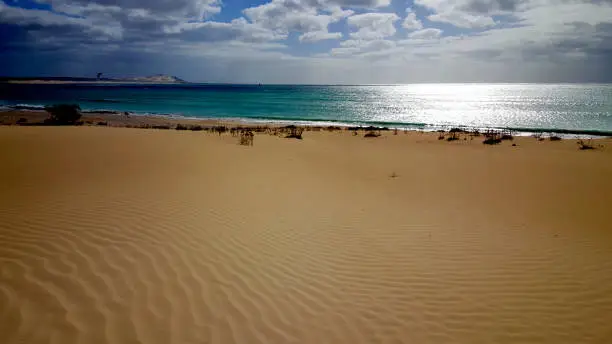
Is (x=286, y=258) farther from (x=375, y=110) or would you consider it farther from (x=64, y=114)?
(x=375, y=110)

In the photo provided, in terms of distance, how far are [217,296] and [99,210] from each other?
132 inches

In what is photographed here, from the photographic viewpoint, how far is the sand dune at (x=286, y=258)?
12.2ft

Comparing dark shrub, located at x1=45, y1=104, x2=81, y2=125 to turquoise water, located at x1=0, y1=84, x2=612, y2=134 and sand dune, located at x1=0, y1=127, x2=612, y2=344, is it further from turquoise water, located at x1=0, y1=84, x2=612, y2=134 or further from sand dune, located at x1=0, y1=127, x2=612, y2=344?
sand dune, located at x1=0, y1=127, x2=612, y2=344

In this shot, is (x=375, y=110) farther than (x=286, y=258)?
Yes

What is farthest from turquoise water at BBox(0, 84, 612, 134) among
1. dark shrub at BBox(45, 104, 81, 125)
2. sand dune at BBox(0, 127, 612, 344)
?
sand dune at BBox(0, 127, 612, 344)

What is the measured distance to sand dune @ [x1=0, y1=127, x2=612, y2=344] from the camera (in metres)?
3.71

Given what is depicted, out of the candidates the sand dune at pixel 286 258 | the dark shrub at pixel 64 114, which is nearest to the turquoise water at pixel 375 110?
the dark shrub at pixel 64 114

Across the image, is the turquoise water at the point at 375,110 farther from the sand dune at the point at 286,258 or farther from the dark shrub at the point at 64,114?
the sand dune at the point at 286,258

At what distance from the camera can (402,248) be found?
5824 millimetres

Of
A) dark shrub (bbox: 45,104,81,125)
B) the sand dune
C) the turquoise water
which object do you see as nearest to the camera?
the sand dune

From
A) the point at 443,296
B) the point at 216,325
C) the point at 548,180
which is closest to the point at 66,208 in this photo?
the point at 216,325

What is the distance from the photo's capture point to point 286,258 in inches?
204

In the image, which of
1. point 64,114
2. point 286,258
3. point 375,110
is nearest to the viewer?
point 286,258

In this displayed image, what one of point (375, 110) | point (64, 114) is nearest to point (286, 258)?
point (64, 114)
